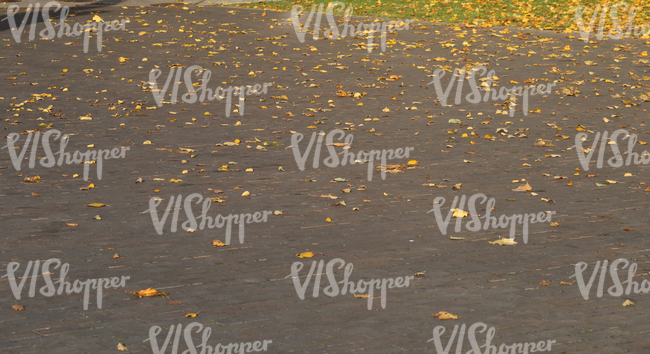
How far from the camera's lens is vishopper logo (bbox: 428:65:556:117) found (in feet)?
41.2

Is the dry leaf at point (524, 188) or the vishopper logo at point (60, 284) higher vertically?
the dry leaf at point (524, 188)

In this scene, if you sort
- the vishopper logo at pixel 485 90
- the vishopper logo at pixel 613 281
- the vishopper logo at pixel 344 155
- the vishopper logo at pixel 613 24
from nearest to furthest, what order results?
the vishopper logo at pixel 613 281, the vishopper logo at pixel 344 155, the vishopper logo at pixel 485 90, the vishopper logo at pixel 613 24

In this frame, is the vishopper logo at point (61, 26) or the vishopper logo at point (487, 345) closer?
the vishopper logo at point (487, 345)

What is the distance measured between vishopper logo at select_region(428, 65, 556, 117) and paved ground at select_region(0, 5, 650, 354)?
25cm

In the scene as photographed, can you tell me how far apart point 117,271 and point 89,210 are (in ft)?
5.42

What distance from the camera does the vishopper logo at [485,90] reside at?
1255cm

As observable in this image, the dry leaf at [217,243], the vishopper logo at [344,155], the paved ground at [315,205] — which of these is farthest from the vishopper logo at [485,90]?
the dry leaf at [217,243]

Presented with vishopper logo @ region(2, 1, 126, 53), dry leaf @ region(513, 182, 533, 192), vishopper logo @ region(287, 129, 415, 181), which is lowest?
dry leaf @ region(513, 182, 533, 192)

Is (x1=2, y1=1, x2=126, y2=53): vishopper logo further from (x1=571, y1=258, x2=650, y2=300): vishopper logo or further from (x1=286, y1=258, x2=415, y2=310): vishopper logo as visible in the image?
(x1=571, y1=258, x2=650, y2=300): vishopper logo

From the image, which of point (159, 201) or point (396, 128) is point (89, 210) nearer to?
point (159, 201)

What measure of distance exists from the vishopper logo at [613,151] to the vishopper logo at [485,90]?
5.48ft

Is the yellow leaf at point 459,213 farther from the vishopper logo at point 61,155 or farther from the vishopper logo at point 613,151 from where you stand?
the vishopper logo at point 61,155

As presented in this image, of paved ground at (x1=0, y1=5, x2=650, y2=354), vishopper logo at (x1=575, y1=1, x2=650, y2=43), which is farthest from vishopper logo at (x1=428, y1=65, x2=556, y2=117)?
vishopper logo at (x1=575, y1=1, x2=650, y2=43)

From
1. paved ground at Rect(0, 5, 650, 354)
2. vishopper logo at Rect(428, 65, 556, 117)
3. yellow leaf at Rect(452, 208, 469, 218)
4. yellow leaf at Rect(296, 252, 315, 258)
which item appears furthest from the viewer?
vishopper logo at Rect(428, 65, 556, 117)
